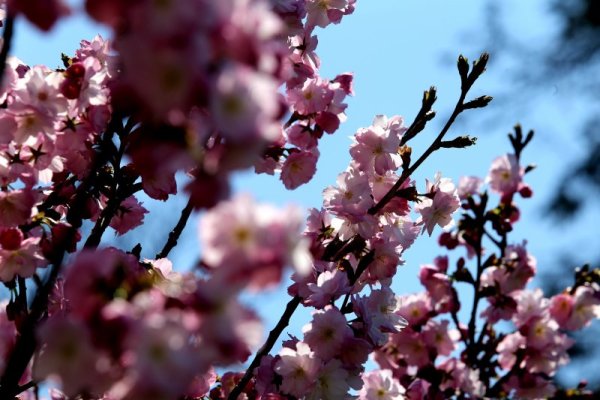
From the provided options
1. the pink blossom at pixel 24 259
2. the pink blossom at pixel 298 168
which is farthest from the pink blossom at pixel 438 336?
the pink blossom at pixel 24 259

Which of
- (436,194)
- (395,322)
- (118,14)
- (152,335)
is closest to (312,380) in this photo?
(395,322)

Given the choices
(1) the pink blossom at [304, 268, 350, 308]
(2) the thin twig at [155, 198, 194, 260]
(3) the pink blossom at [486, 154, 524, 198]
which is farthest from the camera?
(3) the pink blossom at [486, 154, 524, 198]

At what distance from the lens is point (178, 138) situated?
2.80 feet

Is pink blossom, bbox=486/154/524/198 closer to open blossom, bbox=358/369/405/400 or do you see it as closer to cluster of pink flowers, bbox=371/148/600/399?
cluster of pink flowers, bbox=371/148/600/399

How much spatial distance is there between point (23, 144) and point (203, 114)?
2.06ft

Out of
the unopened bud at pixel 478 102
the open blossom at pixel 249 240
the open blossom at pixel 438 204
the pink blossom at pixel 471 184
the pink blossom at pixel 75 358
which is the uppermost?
the pink blossom at pixel 471 184

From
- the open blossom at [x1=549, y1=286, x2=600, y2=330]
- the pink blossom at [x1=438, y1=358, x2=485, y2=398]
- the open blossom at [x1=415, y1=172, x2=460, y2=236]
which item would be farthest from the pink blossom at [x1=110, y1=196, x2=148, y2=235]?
the open blossom at [x1=549, y1=286, x2=600, y2=330]

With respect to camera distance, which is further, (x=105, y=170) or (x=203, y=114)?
(x=105, y=170)

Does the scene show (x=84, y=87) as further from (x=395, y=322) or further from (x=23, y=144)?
(x=395, y=322)

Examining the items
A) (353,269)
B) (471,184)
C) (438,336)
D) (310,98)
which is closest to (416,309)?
(438,336)

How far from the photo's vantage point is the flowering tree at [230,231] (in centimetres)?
80

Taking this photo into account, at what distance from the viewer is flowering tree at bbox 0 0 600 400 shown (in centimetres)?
80

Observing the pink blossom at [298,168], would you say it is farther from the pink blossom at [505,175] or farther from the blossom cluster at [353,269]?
the pink blossom at [505,175]

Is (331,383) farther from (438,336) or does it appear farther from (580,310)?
(580,310)
